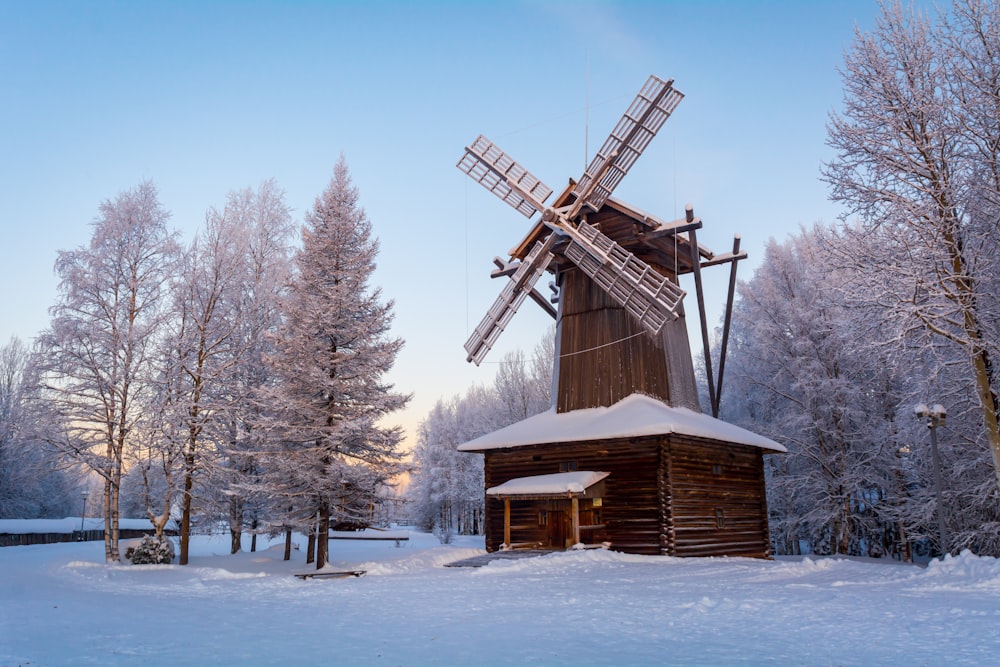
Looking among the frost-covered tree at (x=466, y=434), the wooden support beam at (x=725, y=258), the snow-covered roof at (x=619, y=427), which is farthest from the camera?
the frost-covered tree at (x=466, y=434)

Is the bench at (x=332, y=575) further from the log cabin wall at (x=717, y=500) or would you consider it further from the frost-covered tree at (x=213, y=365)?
the log cabin wall at (x=717, y=500)

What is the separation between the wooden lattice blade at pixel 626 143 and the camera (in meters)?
23.6

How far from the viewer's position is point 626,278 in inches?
867

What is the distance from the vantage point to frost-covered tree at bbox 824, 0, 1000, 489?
589 inches

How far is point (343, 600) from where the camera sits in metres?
13.2

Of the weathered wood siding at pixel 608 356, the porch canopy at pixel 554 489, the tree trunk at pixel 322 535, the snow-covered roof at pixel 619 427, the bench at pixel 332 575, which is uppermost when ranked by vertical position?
the weathered wood siding at pixel 608 356

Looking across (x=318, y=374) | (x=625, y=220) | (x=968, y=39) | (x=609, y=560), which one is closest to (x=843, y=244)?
(x=968, y=39)

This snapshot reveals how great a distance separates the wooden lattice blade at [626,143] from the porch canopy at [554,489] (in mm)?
9739


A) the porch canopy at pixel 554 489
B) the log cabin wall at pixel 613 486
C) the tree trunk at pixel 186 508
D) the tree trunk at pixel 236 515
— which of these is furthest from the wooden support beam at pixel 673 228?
the tree trunk at pixel 236 515

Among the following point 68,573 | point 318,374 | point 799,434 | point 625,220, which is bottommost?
point 68,573

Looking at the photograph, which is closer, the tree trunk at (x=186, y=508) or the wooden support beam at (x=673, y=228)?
the wooden support beam at (x=673, y=228)

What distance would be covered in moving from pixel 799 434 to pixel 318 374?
2134 centimetres

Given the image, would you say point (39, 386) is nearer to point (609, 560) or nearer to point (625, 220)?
point (609, 560)

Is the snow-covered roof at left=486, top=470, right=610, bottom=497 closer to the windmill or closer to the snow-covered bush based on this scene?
the windmill
